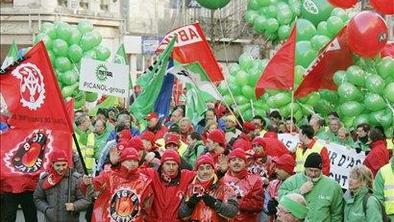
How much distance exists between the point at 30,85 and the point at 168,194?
1.68 metres

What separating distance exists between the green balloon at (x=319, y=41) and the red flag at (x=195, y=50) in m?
2.81

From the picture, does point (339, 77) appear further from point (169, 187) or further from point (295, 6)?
point (169, 187)

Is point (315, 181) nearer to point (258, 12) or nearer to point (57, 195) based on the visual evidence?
point (57, 195)

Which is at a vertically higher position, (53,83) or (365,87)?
(53,83)

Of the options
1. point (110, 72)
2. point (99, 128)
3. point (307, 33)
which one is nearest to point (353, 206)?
point (99, 128)

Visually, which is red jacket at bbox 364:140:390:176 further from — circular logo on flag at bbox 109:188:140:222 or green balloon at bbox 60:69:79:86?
green balloon at bbox 60:69:79:86

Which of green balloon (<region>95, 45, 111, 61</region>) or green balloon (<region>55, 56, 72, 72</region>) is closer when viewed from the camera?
green balloon (<region>55, 56, 72, 72</region>)

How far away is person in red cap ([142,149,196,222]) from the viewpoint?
363 inches

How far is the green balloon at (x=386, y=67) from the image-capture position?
602 inches

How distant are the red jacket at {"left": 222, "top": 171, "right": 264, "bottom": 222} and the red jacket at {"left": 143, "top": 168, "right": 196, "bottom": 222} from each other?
0.60m

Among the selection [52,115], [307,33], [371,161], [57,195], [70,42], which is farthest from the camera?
[70,42]

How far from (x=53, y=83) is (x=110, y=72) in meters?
6.57

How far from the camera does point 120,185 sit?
30.1 ft

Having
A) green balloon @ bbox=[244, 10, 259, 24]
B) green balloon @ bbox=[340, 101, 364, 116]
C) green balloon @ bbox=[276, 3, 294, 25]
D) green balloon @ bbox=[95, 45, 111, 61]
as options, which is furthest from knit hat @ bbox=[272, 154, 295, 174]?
green balloon @ bbox=[244, 10, 259, 24]
